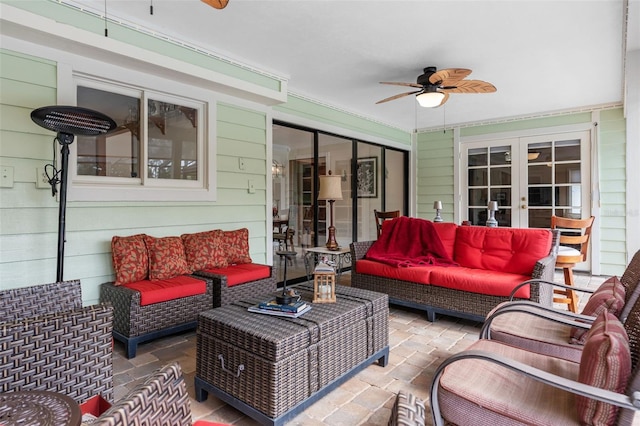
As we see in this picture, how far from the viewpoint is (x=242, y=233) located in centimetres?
382

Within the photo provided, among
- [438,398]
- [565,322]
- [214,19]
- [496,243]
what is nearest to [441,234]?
[496,243]

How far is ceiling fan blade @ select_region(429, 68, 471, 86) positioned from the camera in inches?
127

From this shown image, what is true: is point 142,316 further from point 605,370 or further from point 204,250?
point 605,370

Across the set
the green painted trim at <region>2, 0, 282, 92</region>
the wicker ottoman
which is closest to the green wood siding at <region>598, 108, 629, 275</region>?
the green painted trim at <region>2, 0, 282, 92</region>

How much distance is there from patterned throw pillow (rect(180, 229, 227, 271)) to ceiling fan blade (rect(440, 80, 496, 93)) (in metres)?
2.87

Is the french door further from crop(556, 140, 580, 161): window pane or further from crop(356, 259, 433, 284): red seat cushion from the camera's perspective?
crop(356, 259, 433, 284): red seat cushion

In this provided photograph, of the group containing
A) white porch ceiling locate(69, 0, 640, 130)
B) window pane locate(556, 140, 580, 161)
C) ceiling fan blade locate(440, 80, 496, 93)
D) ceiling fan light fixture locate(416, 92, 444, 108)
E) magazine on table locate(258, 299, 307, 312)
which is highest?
white porch ceiling locate(69, 0, 640, 130)

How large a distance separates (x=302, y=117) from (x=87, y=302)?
3256 mm

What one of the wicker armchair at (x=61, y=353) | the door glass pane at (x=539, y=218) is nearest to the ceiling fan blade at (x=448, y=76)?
the wicker armchair at (x=61, y=353)

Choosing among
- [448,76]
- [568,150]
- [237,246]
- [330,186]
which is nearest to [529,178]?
[568,150]

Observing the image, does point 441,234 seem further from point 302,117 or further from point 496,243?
point 302,117

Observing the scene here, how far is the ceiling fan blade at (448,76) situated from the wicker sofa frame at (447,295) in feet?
5.52

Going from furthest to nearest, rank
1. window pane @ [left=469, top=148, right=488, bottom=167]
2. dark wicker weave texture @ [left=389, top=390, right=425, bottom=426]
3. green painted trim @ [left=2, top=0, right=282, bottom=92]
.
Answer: window pane @ [left=469, top=148, right=488, bottom=167]
green painted trim @ [left=2, top=0, right=282, bottom=92]
dark wicker weave texture @ [left=389, top=390, right=425, bottom=426]

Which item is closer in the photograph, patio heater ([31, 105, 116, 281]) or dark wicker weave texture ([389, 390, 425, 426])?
dark wicker weave texture ([389, 390, 425, 426])
